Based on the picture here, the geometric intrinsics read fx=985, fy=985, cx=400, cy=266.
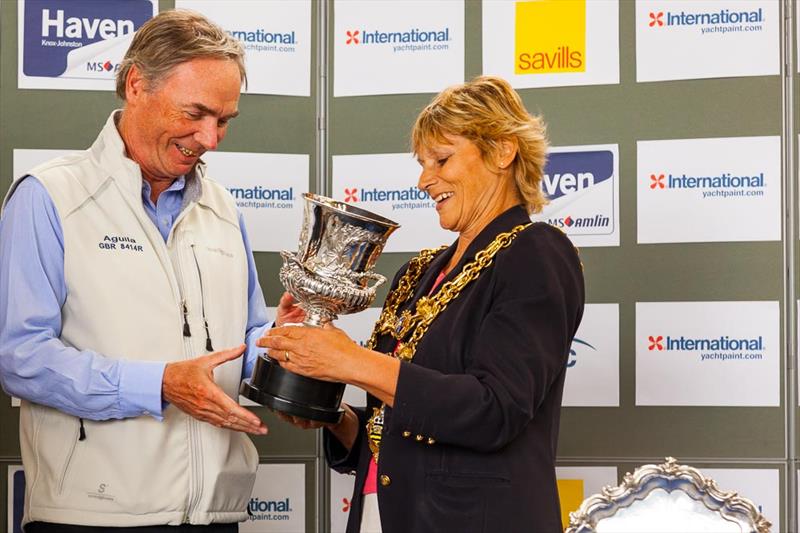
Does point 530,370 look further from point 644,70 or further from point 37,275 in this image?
point 644,70

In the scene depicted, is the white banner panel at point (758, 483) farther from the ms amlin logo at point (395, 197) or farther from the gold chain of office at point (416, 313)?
the gold chain of office at point (416, 313)

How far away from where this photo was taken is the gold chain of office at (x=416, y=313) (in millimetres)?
1924

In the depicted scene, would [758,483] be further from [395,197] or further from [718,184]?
[395,197]

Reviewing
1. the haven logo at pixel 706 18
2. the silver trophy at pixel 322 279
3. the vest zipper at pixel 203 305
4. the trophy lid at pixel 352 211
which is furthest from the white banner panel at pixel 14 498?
the haven logo at pixel 706 18

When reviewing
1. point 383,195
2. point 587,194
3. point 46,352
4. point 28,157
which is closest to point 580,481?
point 587,194

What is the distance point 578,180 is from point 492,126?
1376 millimetres

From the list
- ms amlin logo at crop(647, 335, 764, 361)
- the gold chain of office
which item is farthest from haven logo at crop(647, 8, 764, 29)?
the gold chain of office

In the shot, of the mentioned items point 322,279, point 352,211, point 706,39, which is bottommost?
point 322,279

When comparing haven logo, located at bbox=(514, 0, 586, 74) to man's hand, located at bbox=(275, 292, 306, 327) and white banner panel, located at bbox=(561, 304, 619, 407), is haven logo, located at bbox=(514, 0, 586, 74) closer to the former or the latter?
white banner panel, located at bbox=(561, 304, 619, 407)

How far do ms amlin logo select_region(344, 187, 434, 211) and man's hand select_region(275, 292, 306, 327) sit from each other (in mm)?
1197

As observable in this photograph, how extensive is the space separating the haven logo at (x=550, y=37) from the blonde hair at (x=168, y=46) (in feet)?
4.88

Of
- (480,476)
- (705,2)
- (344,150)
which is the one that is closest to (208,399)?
(480,476)

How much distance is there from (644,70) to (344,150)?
1051mm

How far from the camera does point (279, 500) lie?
3357mm
